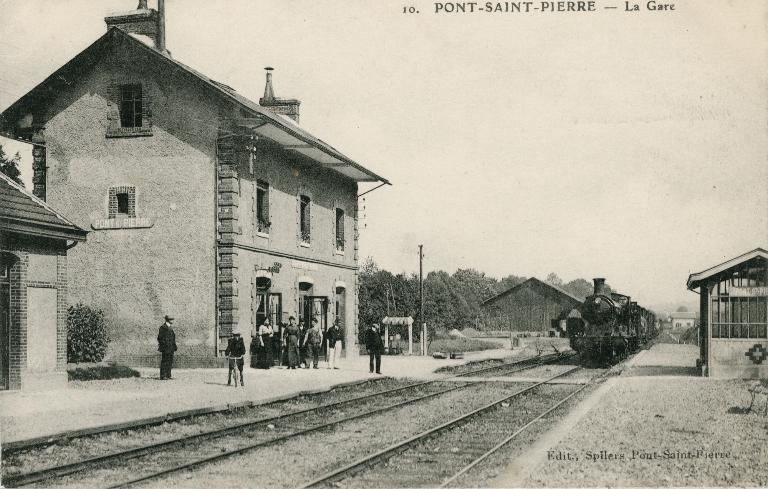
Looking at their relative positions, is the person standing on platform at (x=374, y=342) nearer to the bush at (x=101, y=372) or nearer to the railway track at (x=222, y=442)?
the railway track at (x=222, y=442)

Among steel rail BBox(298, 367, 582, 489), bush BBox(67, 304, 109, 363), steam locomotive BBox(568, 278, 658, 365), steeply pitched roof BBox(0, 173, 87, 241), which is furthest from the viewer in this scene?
steam locomotive BBox(568, 278, 658, 365)

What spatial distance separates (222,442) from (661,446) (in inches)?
207

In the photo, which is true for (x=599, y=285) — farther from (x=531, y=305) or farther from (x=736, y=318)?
(x=531, y=305)

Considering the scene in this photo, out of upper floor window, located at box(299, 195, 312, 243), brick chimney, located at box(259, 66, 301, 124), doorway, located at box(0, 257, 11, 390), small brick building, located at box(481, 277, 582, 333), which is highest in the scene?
brick chimney, located at box(259, 66, 301, 124)

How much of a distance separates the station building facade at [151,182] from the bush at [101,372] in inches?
69.5

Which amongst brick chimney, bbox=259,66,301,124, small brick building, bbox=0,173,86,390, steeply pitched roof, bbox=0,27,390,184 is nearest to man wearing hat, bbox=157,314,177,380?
small brick building, bbox=0,173,86,390

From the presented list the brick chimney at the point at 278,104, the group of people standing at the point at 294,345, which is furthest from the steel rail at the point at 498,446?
the brick chimney at the point at 278,104

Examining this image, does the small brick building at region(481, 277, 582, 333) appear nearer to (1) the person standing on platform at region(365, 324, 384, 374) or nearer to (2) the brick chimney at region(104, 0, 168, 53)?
(1) the person standing on platform at region(365, 324, 384, 374)

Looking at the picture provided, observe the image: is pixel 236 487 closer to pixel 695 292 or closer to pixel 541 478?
pixel 541 478

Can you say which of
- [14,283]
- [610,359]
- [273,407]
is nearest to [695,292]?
[610,359]

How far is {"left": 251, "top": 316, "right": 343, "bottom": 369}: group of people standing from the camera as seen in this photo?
20359 mm

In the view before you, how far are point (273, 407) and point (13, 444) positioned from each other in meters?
5.50

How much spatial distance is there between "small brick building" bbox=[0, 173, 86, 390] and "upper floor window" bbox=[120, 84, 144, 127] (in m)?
6.12

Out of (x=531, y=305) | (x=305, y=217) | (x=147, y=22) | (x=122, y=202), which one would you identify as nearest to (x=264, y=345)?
(x=122, y=202)
